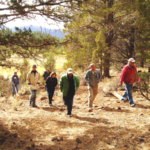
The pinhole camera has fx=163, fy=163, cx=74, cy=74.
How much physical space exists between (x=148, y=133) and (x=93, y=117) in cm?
208

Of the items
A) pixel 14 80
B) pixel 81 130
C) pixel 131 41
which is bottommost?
pixel 81 130

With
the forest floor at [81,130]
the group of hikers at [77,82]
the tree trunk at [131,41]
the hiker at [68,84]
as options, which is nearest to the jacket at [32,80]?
the group of hikers at [77,82]

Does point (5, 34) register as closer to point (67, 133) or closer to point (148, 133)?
point (67, 133)

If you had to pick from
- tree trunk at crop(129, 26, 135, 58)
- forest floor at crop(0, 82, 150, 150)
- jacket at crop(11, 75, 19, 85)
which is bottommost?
forest floor at crop(0, 82, 150, 150)

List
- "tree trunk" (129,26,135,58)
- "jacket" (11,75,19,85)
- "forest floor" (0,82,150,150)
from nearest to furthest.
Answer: "forest floor" (0,82,150,150) → "jacket" (11,75,19,85) → "tree trunk" (129,26,135,58)

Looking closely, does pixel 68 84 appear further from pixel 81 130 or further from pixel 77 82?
pixel 81 130

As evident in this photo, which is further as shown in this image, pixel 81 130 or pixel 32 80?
pixel 32 80

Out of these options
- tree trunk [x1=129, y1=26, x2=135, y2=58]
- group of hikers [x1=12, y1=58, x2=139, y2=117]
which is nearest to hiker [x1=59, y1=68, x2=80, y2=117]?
group of hikers [x1=12, y1=58, x2=139, y2=117]

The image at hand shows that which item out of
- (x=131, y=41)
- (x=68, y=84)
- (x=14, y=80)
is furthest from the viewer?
(x=131, y=41)

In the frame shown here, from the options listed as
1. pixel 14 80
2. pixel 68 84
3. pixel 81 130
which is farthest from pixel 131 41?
pixel 81 130

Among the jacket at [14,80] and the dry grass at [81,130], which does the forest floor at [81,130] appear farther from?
the jacket at [14,80]

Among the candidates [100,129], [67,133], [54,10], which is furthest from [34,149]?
[54,10]

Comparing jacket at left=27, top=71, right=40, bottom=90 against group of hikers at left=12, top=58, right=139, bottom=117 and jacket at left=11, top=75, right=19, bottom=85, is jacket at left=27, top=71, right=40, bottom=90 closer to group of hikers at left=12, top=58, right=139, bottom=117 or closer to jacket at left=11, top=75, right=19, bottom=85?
group of hikers at left=12, top=58, right=139, bottom=117

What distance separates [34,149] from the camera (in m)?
3.53
